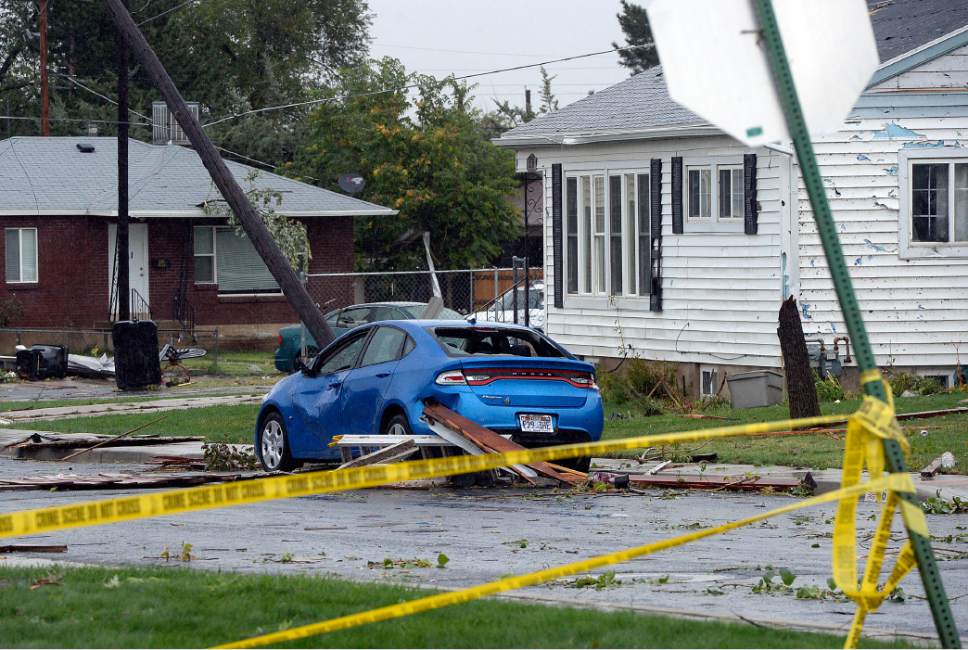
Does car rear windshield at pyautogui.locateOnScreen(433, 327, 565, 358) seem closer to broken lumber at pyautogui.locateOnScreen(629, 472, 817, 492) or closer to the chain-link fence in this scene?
broken lumber at pyautogui.locateOnScreen(629, 472, 817, 492)

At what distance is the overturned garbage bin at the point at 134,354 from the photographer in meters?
26.8

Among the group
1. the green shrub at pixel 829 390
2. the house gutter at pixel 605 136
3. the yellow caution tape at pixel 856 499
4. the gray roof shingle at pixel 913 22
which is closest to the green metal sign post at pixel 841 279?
the yellow caution tape at pixel 856 499

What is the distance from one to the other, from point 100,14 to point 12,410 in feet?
133

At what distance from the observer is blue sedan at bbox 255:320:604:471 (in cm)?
1298

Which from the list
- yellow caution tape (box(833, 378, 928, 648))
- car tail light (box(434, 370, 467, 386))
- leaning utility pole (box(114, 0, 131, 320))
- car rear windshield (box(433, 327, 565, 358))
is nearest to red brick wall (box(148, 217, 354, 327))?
leaning utility pole (box(114, 0, 131, 320))

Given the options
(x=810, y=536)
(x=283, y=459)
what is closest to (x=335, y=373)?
(x=283, y=459)

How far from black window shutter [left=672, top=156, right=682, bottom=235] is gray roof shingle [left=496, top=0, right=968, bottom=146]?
0.63 meters

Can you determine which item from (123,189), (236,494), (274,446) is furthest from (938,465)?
(123,189)

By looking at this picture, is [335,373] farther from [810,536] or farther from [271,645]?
[271,645]

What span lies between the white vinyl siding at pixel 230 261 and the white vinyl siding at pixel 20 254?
3986mm

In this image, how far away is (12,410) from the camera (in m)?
22.8

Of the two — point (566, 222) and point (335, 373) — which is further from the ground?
point (566, 222)

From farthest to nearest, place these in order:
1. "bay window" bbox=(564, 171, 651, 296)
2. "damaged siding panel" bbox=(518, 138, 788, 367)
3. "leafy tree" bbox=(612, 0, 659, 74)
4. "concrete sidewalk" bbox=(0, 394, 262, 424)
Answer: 1. "leafy tree" bbox=(612, 0, 659, 74)
2. "bay window" bbox=(564, 171, 651, 296)
3. "concrete sidewalk" bbox=(0, 394, 262, 424)
4. "damaged siding panel" bbox=(518, 138, 788, 367)

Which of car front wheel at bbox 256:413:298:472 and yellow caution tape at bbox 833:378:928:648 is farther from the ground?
yellow caution tape at bbox 833:378:928:648
